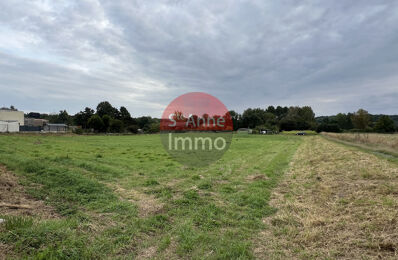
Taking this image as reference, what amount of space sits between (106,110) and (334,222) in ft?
363

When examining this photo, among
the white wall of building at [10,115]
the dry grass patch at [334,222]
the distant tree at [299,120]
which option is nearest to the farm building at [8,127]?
the white wall of building at [10,115]

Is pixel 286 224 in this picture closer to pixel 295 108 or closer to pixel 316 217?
pixel 316 217

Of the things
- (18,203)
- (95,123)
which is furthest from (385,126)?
(95,123)

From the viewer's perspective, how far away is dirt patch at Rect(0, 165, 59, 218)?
16.1 ft

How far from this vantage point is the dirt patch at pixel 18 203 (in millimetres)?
4904

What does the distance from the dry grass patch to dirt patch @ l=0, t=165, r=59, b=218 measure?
5.29 m

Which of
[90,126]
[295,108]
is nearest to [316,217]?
[90,126]

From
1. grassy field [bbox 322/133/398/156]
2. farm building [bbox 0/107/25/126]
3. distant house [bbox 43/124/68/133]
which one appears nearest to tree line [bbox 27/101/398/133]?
distant house [bbox 43/124/68/133]

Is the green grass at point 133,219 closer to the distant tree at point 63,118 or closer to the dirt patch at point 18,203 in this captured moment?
the dirt patch at point 18,203

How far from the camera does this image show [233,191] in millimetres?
8211

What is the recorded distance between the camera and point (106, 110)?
10306 cm

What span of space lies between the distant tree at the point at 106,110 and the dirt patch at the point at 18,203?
341 feet

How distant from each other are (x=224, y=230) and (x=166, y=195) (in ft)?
9.60

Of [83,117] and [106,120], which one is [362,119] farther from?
[83,117]
